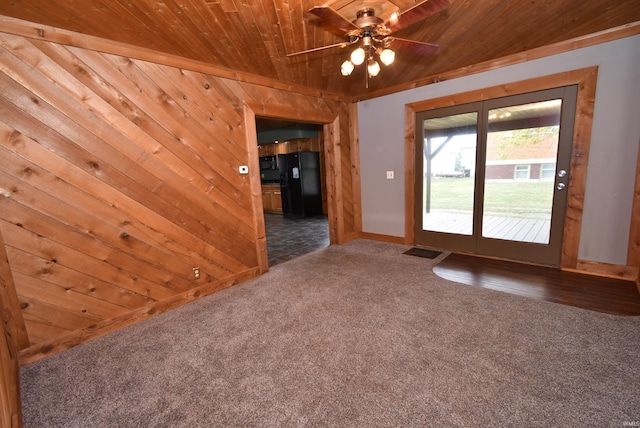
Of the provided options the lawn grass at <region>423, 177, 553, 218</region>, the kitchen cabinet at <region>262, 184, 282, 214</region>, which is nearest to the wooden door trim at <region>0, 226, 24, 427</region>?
the lawn grass at <region>423, 177, 553, 218</region>

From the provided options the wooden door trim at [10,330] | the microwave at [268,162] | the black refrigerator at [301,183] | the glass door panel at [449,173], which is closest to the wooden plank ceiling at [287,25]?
the glass door panel at [449,173]

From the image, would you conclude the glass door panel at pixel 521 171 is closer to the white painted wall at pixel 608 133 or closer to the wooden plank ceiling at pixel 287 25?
the white painted wall at pixel 608 133

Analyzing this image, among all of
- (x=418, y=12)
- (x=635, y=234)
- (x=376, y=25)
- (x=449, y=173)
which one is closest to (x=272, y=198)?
(x=449, y=173)

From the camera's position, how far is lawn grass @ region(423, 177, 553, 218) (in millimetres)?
3406

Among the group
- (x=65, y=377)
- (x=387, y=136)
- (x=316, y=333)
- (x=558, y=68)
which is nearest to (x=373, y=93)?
(x=387, y=136)

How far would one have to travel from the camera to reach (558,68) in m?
3.04

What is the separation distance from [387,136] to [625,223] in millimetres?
3069

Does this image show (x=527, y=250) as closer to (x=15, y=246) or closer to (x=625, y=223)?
(x=625, y=223)

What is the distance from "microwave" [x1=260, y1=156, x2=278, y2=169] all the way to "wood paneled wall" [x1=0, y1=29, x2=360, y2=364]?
17.8 ft

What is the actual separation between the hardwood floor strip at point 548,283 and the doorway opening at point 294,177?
3368mm

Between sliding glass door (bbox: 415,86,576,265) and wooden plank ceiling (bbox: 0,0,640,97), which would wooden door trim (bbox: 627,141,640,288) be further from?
wooden plank ceiling (bbox: 0,0,640,97)

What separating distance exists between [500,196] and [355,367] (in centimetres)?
322

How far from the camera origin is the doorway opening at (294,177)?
7.33 metres

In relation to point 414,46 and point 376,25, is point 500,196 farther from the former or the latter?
point 376,25
